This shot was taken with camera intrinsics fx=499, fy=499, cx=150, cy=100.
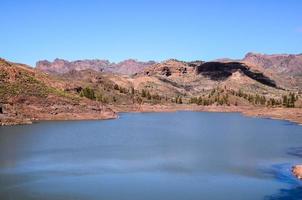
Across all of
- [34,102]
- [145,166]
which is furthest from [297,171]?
[34,102]

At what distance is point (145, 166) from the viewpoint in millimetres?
68312

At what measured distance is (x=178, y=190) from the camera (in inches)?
2100

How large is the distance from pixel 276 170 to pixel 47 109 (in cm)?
9756

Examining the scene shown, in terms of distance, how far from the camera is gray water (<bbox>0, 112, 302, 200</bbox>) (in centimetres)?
5231

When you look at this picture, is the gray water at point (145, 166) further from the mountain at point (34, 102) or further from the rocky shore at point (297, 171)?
the mountain at point (34, 102)

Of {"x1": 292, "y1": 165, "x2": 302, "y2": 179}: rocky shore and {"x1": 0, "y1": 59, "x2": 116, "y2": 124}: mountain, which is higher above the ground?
{"x1": 0, "y1": 59, "x2": 116, "y2": 124}: mountain

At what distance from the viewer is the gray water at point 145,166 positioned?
5231cm

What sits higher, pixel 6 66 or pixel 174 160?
pixel 6 66

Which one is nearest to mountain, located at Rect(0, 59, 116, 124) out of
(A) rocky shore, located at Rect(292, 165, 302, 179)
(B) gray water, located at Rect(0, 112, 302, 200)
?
(B) gray water, located at Rect(0, 112, 302, 200)

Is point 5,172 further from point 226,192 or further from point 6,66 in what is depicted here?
point 6,66

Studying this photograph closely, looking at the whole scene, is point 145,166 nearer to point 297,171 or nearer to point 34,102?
point 297,171

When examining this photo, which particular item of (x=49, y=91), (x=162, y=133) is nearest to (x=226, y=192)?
(x=162, y=133)

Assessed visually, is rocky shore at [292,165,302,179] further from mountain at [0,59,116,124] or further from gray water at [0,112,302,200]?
mountain at [0,59,116,124]

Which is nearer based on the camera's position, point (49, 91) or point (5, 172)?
point (5, 172)
